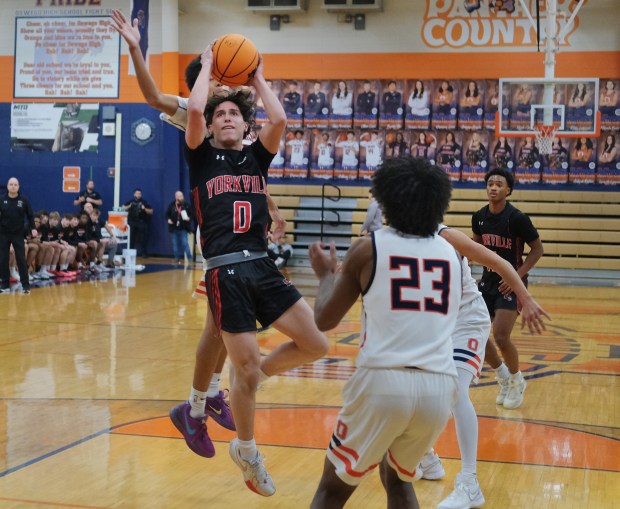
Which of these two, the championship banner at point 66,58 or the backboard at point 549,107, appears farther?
the championship banner at point 66,58

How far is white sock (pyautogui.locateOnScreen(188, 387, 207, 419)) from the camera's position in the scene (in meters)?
4.62

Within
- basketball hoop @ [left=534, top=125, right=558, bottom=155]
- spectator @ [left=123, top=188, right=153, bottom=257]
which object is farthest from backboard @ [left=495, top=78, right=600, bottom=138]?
spectator @ [left=123, top=188, right=153, bottom=257]

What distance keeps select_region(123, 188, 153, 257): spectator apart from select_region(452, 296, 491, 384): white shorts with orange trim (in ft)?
55.1

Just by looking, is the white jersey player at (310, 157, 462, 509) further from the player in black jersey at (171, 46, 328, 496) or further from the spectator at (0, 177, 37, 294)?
the spectator at (0, 177, 37, 294)

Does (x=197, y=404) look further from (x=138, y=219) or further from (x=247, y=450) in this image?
(x=138, y=219)

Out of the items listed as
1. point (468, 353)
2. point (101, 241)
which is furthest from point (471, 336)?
point (101, 241)

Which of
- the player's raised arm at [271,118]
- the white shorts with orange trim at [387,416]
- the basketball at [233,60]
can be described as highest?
the basketball at [233,60]

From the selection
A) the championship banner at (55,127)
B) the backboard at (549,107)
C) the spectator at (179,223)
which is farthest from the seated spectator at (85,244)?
the backboard at (549,107)

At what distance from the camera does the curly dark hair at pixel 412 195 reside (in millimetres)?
3039

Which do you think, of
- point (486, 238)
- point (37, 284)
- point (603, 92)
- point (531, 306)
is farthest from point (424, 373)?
Answer: point (603, 92)

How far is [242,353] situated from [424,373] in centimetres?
129

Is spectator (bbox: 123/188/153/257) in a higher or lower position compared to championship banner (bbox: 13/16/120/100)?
lower

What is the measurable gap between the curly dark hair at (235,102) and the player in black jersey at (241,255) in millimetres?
10

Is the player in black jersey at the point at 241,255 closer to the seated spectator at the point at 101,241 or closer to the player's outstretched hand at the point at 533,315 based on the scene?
the player's outstretched hand at the point at 533,315
